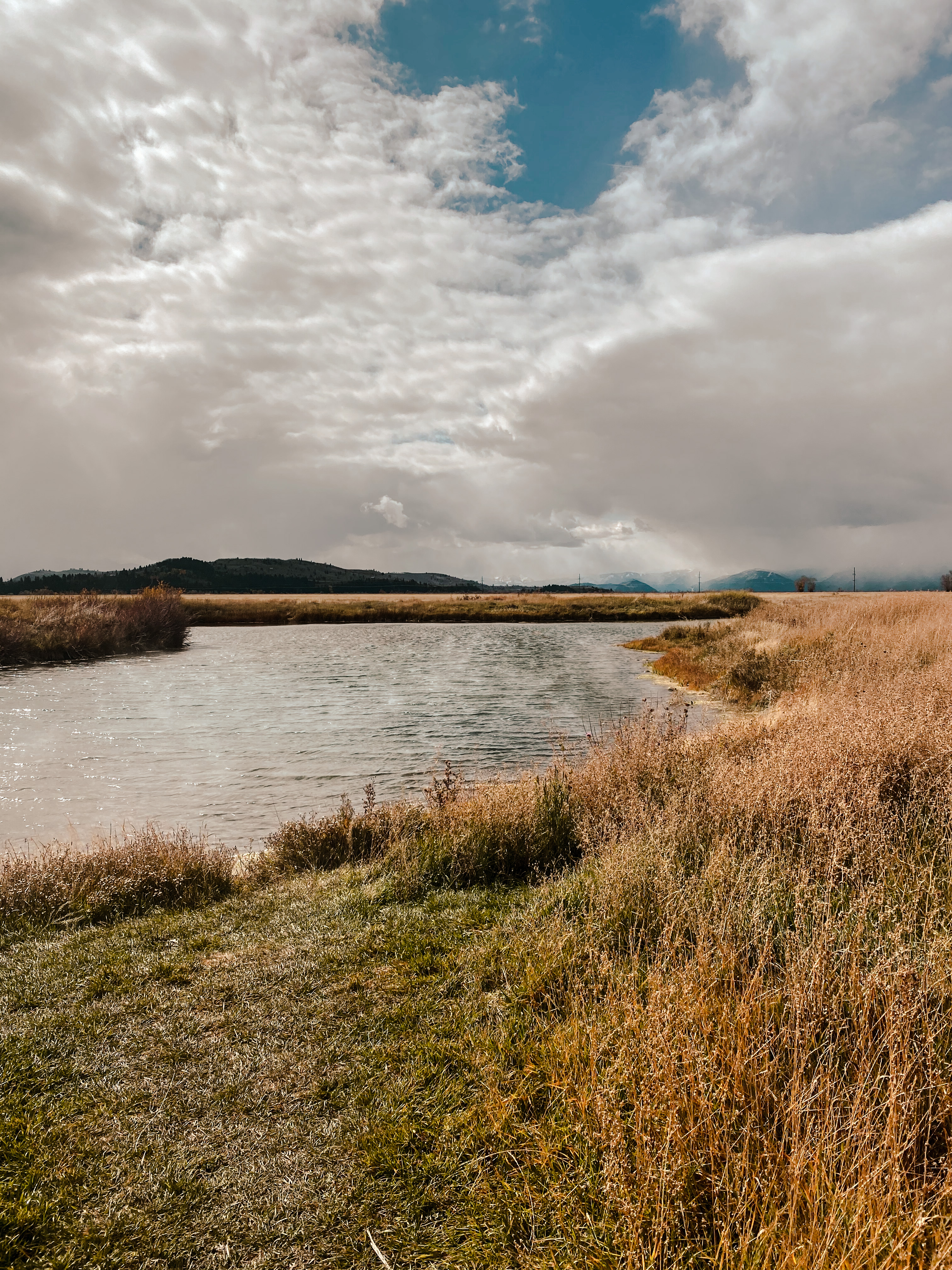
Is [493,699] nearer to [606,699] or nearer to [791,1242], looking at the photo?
[606,699]

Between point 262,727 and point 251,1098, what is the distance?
18522 millimetres

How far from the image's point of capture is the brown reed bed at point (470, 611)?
74062 millimetres

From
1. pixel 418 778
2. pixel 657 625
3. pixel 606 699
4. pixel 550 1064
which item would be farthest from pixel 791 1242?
pixel 657 625

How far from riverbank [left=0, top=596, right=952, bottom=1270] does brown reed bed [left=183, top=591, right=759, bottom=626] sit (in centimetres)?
6493

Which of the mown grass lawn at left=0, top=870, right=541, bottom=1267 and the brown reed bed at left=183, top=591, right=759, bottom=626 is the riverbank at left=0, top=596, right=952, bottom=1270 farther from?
the brown reed bed at left=183, top=591, right=759, bottom=626

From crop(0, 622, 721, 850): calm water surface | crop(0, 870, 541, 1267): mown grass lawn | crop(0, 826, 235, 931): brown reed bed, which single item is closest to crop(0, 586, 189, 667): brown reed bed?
crop(0, 622, 721, 850): calm water surface

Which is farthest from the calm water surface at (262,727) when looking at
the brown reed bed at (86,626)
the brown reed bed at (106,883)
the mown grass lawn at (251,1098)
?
the mown grass lawn at (251,1098)

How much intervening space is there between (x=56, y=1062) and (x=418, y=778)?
418 inches

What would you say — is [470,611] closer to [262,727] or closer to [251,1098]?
[262,727]

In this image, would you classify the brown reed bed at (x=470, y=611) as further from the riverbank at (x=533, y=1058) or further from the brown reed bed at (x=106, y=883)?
the riverbank at (x=533, y=1058)

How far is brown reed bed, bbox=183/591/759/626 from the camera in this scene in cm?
7406

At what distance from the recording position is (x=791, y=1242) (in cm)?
266

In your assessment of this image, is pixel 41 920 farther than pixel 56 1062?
Yes

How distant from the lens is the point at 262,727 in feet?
72.1
